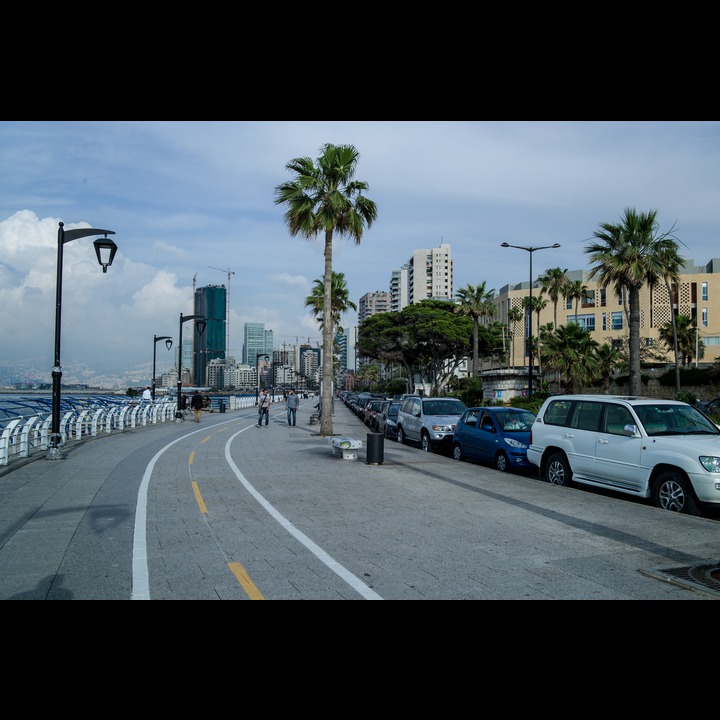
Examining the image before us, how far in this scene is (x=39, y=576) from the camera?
21.4 feet

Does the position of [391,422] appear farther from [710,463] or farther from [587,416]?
[710,463]

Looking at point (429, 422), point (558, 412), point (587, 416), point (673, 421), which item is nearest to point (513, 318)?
point (429, 422)

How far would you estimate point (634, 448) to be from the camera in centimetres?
1062

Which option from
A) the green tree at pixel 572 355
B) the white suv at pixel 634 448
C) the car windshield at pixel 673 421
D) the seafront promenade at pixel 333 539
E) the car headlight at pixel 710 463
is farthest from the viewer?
the green tree at pixel 572 355

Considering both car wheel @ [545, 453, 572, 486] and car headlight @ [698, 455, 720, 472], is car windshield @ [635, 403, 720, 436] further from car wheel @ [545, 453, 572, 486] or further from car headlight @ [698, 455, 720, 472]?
car wheel @ [545, 453, 572, 486]

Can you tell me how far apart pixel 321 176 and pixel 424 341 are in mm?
42874

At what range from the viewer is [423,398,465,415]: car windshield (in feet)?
70.5

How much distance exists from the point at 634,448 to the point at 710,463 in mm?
1390

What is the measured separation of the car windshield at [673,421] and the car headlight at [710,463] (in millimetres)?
1097

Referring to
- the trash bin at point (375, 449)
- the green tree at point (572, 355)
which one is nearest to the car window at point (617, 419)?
the trash bin at point (375, 449)

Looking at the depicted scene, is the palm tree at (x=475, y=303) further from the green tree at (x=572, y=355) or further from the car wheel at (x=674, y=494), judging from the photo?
the car wheel at (x=674, y=494)

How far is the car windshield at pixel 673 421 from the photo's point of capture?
34.7 ft
